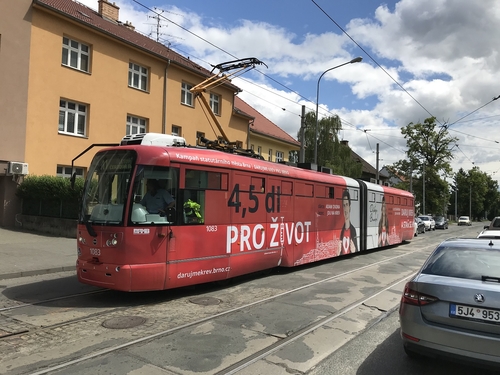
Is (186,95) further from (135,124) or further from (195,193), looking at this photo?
(195,193)

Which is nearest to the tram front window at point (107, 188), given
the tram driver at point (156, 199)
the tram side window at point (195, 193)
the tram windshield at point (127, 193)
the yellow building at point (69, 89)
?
the tram windshield at point (127, 193)

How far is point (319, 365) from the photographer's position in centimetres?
452

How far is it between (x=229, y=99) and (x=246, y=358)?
2593 cm

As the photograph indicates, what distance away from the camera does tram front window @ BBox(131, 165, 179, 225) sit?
22.5ft

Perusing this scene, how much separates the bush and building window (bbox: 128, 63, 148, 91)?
313 inches

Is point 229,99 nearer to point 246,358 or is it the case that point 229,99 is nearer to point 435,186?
point 246,358

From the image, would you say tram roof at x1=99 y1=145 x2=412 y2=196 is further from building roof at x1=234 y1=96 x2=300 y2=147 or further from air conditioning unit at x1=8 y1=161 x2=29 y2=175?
building roof at x1=234 y1=96 x2=300 y2=147

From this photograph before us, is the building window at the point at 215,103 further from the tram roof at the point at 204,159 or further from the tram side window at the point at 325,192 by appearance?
the tram roof at the point at 204,159

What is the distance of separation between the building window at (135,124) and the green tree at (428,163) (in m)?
43.4

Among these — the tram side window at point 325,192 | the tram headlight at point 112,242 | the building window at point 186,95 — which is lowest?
the tram headlight at point 112,242

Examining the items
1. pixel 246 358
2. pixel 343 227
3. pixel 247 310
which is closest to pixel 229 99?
pixel 343 227

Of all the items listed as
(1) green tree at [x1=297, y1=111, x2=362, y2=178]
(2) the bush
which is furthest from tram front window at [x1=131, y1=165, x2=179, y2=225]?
(1) green tree at [x1=297, y1=111, x2=362, y2=178]

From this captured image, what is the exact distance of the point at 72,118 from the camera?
764 inches

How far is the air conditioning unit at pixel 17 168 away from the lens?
54.3ft
